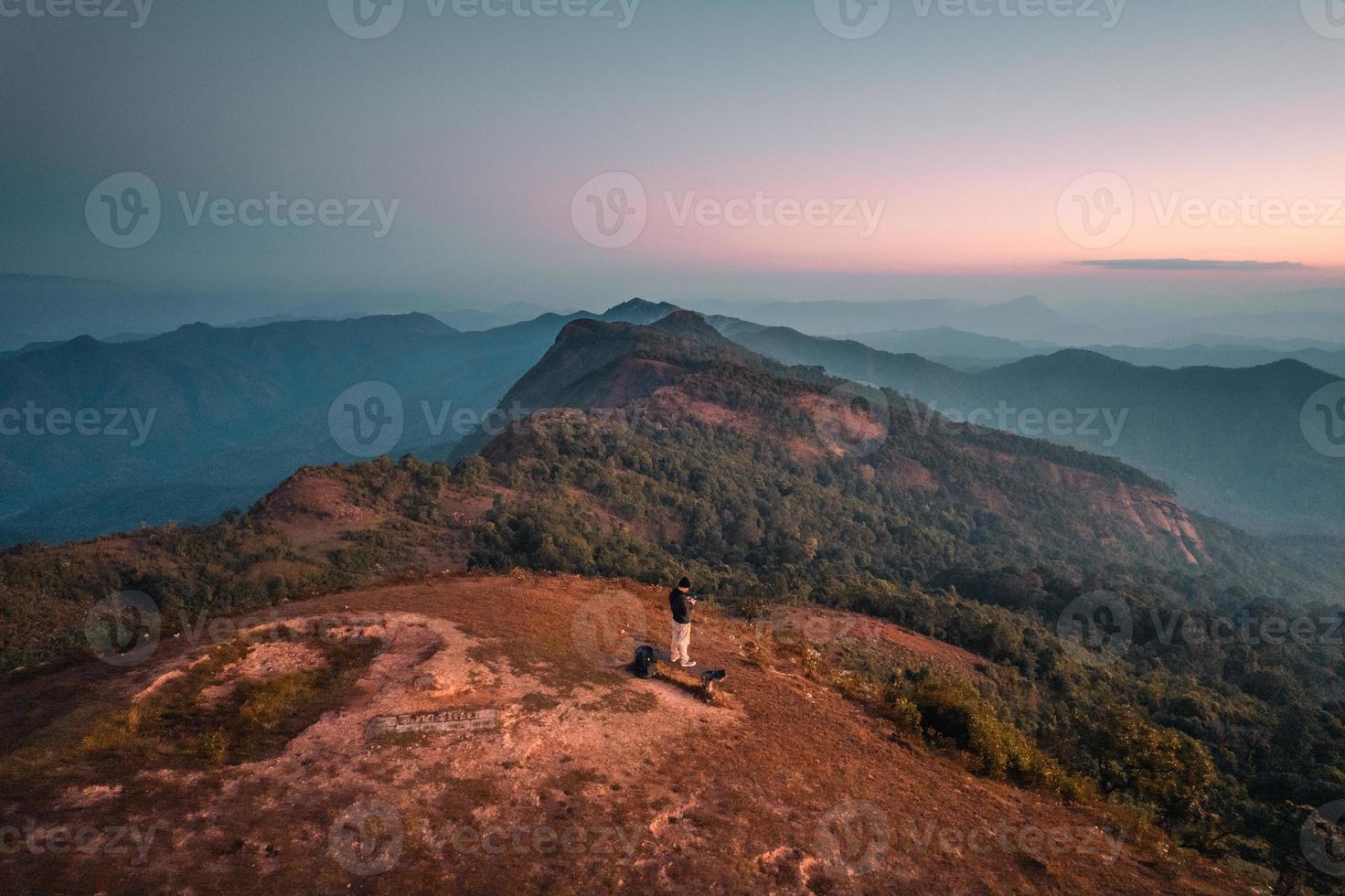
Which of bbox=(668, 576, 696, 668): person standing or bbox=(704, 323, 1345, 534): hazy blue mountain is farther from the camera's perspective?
bbox=(704, 323, 1345, 534): hazy blue mountain

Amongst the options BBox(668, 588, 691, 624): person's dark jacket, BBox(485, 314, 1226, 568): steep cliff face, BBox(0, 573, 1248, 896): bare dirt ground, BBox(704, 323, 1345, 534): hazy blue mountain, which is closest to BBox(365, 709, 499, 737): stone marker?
BBox(0, 573, 1248, 896): bare dirt ground

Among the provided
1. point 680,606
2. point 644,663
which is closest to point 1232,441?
point 680,606

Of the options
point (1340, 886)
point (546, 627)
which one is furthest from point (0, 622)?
point (1340, 886)

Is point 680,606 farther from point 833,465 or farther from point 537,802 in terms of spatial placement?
point 833,465

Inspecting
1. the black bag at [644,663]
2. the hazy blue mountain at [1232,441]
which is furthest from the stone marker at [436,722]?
the hazy blue mountain at [1232,441]

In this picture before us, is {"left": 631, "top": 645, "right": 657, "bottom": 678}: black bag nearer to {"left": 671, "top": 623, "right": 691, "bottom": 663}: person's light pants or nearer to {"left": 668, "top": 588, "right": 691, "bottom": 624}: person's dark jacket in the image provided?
{"left": 671, "top": 623, "right": 691, "bottom": 663}: person's light pants
